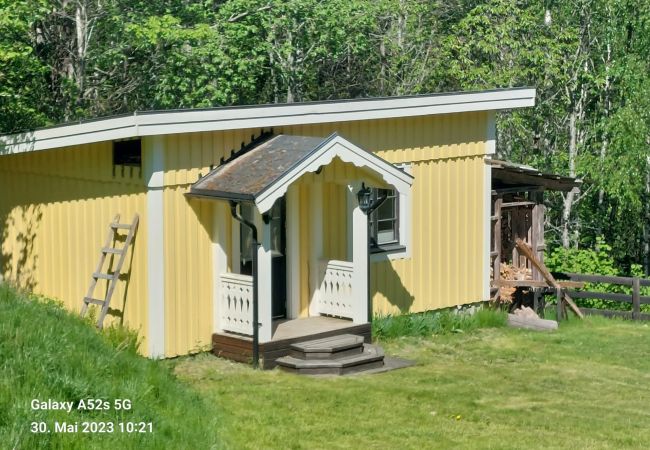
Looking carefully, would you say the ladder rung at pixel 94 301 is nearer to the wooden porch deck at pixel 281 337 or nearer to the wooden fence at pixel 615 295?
the wooden porch deck at pixel 281 337

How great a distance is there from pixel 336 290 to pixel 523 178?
534 cm

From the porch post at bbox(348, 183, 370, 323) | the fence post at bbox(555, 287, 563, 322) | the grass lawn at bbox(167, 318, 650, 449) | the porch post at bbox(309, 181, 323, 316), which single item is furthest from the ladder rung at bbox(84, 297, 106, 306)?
the fence post at bbox(555, 287, 563, 322)

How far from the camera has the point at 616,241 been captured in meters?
32.5

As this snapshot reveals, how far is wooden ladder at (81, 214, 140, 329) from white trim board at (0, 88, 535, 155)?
1204 millimetres

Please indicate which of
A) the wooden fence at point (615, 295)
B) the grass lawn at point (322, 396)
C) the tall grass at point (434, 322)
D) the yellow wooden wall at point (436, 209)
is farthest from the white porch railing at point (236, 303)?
the wooden fence at point (615, 295)

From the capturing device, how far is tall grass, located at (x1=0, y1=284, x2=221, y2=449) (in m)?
11.1

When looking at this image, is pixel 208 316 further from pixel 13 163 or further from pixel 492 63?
pixel 492 63

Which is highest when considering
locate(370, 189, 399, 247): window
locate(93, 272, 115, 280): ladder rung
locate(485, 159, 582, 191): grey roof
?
locate(485, 159, 582, 191): grey roof

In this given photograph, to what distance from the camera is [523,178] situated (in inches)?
869

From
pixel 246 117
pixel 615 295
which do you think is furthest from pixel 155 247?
pixel 615 295

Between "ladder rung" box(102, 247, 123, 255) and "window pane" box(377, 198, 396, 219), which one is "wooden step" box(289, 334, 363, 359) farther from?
"window pane" box(377, 198, 396, 219)

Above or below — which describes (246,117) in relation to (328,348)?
above

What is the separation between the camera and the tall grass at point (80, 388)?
11.1 m

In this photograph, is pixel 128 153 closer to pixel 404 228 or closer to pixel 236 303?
pixel 236 303
